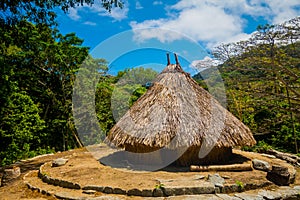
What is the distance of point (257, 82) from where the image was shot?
1334 centimetres

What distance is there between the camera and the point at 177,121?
704 cm

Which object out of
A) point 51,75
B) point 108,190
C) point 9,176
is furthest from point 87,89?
point 108,190

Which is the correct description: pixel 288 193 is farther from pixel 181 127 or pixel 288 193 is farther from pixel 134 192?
pixel 134 192

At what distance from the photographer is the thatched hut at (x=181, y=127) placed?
680 centimetres

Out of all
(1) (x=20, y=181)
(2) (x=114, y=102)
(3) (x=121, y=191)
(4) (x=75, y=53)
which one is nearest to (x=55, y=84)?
(4) (x=75, y=53)

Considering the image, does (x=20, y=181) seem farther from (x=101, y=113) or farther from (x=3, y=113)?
(x=101, y=113)

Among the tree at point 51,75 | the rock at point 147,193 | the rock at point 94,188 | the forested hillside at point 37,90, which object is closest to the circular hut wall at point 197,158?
the rock at point 147,193

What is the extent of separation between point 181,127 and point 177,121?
22cm

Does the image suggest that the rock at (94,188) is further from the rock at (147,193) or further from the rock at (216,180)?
the rock at (216,180)

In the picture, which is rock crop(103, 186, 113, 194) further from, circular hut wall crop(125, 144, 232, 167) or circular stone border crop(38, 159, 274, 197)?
circular hut wall crop(125, 144, 232, 167)

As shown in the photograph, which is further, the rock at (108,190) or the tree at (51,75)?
the tree at (51,75)

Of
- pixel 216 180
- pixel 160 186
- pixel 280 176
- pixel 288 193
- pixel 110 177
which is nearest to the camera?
pixel 160 186

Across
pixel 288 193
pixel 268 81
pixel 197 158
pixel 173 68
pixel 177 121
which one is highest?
pixel 268 81

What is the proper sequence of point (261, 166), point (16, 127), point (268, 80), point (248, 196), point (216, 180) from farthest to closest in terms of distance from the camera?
point (268, 80) < point (16, 127) < point (261, 166) < point (216, 180) < point (248, 196)
